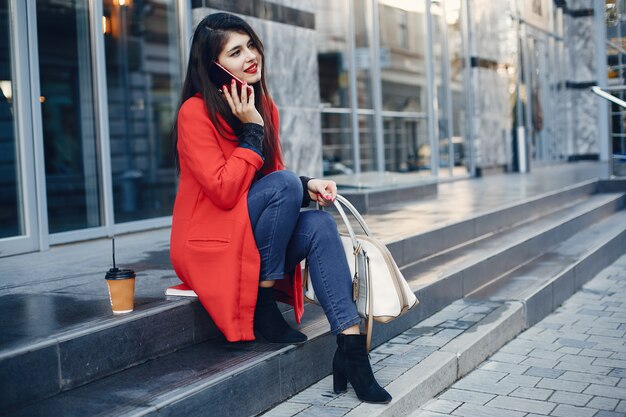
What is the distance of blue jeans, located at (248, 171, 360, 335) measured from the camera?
315 centimetres

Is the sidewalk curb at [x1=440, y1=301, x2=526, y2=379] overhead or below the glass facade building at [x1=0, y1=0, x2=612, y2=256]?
below

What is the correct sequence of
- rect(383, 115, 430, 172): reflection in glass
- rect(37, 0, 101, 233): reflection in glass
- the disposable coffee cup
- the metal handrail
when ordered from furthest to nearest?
rect(383, 115, 430, 172): reflection in glass < rect(37, 0, 101, 233): reflection in glass < the metal handrail < the disposable coffee cup

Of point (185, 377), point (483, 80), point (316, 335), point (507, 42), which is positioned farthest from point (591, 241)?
point (507, 42)

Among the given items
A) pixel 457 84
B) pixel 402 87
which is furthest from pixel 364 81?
pixel 457 84

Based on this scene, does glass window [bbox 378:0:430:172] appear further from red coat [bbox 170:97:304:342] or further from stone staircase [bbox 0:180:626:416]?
red coat [bbox 170:97:304:342]

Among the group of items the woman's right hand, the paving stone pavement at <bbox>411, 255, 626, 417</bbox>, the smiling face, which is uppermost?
the smiling face

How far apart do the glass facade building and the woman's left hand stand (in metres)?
1.98

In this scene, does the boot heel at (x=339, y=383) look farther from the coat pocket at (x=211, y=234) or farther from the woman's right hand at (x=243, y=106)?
the woman's right hand at (x=243, y=106)

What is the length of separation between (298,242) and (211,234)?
0.38 meters

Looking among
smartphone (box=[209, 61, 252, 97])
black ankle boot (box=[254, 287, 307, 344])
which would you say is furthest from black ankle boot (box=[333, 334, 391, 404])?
smartphone (box=[209, 61, 252, 97])

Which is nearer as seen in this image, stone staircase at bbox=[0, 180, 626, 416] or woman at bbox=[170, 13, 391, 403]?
stone staircase at bbox=[0, 180, 626, 416]

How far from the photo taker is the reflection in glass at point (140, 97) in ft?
40.0

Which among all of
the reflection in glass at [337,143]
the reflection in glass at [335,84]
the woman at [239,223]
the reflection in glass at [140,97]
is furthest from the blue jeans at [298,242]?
the reflection in glass at [140,97]

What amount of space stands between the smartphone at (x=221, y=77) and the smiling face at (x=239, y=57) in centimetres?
3
